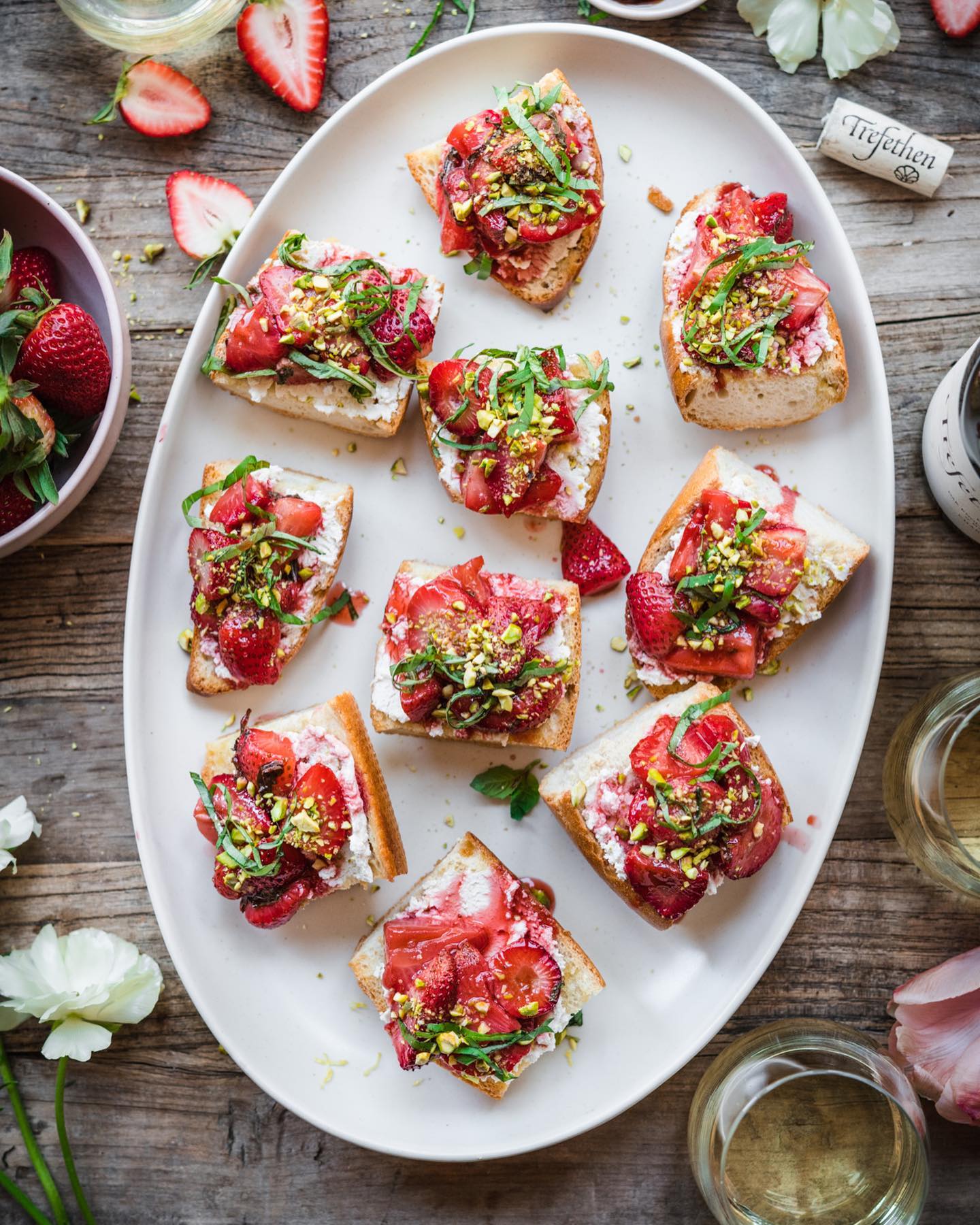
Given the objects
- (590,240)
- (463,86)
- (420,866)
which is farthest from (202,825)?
(463,86)

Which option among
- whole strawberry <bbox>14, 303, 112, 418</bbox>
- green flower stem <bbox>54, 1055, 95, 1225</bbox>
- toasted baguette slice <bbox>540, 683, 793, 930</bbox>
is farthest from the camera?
green flower stem <bbox>54, 1055, 95, 1225</bbox>

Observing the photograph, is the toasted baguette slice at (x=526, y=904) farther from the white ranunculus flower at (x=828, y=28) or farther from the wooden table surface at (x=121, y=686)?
the white ranunculus flower at (x=828, y=28)

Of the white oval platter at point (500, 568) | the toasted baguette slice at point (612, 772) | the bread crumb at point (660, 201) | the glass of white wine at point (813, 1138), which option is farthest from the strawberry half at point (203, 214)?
the glass of white wine at point (813, 1138)

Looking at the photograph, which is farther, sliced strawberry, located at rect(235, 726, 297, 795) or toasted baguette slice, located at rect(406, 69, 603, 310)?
toasted baguette slice, located at rect(406, 69, 603, 310)

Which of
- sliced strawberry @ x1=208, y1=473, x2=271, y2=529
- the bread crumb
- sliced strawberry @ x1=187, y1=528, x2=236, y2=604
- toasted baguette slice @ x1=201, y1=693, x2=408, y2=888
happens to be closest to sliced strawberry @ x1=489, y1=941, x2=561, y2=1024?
toasted baguette slice @ x1=201, y1=693, x2=408, y2=888

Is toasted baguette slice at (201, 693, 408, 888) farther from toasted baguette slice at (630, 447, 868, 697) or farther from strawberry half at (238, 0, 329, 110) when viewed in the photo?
strawberry half at (238, 0, 329, 110)

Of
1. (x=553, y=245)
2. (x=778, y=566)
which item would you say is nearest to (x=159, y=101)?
(x=553, y=245)

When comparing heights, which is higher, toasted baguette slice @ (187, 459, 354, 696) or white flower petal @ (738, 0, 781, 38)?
white flower petal @ (738, 0, 781, 38)

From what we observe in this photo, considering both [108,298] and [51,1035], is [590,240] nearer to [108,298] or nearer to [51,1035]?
[108,298]
